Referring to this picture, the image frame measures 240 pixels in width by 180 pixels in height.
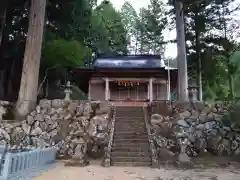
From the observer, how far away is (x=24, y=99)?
12.5 metres

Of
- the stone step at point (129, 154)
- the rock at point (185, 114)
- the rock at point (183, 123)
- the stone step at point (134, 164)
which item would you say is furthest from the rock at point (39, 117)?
the rock at point (185, 114)

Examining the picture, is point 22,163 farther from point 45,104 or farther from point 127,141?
point 45,104

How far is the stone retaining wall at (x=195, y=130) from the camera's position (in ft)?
35.4

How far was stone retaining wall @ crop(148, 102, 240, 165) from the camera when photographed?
10.8 metres

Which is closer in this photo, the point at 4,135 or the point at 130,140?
the point at 130,140

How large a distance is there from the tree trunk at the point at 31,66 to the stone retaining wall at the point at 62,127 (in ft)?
1.53

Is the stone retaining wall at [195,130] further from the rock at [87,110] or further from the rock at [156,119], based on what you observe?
the rock at [87,110]

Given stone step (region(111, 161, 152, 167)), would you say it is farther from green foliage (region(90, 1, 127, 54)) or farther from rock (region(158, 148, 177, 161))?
green foliage (region(90, 1, 127, 54))

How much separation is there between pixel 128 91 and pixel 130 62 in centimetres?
231

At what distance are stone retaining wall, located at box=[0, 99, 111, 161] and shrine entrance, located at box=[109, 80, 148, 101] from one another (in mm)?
6202

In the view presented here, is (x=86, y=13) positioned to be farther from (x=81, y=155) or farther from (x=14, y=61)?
(x=81, y=155)

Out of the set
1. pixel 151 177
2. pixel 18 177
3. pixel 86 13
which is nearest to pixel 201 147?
pixel 151 177

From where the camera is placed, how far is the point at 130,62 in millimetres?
19953

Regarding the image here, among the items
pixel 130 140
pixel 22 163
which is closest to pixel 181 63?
pixel 130 140
